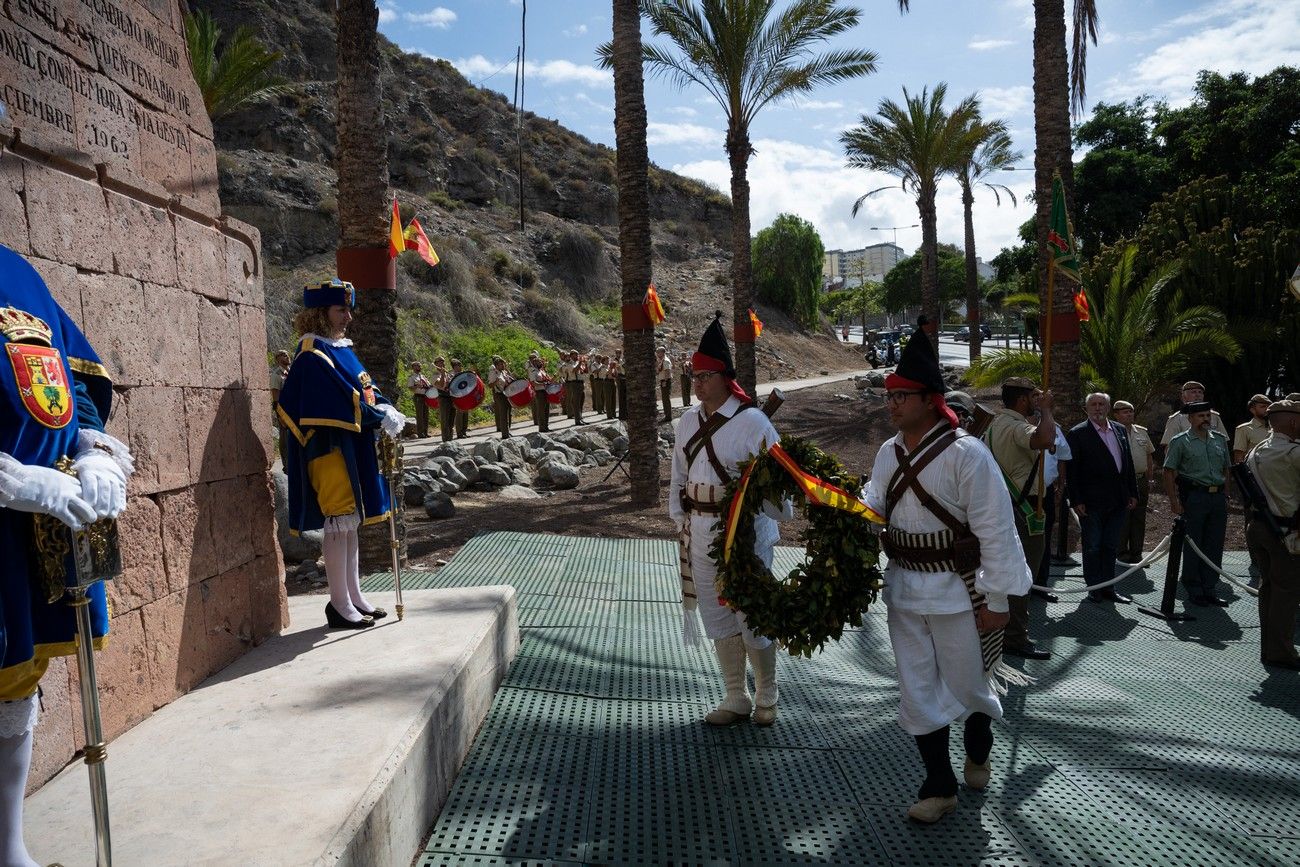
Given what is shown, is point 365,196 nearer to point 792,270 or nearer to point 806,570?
point 806,570

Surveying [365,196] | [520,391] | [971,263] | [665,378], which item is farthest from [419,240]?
[971,263]

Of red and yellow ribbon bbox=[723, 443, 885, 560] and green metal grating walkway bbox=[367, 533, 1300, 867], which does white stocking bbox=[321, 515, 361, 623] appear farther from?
red and yellow ribbon bbox=[723, 443, 885, 560]

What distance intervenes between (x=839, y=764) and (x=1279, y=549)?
15.3 ft

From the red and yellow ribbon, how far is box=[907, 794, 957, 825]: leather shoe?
1.23 metres

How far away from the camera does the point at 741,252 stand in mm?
18547

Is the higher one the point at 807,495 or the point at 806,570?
the point at 807,495

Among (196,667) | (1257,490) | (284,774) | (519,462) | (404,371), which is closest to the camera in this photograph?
(284,774)

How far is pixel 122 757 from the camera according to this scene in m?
3.44

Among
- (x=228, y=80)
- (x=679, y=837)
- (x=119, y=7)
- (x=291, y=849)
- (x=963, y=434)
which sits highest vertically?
(x=228, y=80)

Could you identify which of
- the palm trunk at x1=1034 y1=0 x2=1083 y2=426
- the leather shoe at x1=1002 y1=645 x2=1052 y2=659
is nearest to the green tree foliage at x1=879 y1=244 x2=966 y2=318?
the palm trunk at x1=1034 y1=0 x2=1083 y2=426

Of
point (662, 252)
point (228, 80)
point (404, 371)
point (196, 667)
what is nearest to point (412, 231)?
point (196, 667)

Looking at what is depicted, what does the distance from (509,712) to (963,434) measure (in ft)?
9.03

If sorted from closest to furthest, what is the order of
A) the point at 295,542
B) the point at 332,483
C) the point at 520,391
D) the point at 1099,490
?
the point at 332,483 < the point at 1099,490 < the point at 295,542 < the point at 520,391

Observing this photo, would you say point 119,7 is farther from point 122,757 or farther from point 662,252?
point 662,252
